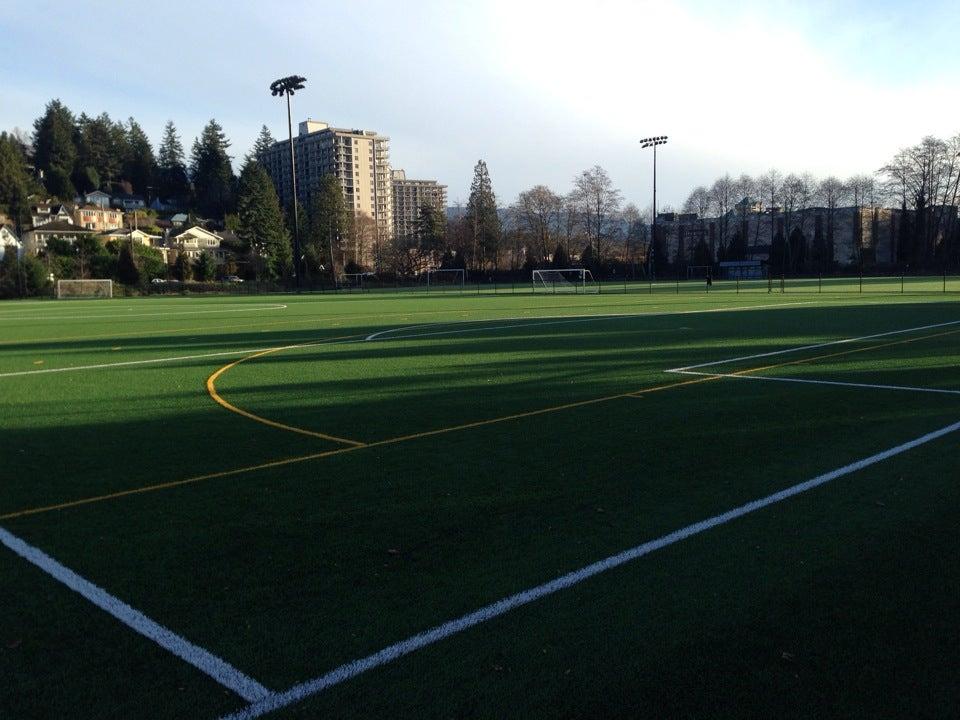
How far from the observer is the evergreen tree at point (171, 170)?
156250 mm

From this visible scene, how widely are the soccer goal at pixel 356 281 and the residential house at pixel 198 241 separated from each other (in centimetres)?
3233

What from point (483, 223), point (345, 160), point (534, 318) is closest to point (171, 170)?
point (345, 160)

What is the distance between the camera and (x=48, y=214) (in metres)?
114

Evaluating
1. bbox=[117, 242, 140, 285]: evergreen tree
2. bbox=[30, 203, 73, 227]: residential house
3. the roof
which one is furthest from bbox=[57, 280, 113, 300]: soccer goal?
bbox=[30, 203, 73, 227]: residential house

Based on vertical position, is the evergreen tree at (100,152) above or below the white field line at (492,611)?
above

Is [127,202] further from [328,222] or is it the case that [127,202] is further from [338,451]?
[338,451]

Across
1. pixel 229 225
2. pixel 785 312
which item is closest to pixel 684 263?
pixel 229 225

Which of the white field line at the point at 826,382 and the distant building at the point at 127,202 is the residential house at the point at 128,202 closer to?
the distant building at the point at 127,202

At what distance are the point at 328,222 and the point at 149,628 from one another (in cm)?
10714

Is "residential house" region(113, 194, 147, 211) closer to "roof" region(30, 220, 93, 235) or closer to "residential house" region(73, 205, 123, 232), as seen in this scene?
"residential house" region(73, 205, 123, 232)

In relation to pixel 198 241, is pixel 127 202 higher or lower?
higher

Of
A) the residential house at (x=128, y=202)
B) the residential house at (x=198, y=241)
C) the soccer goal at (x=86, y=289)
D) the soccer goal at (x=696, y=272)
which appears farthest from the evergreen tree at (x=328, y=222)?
the residential house at (x=128, y=202)

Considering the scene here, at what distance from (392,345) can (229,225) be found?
105 meters

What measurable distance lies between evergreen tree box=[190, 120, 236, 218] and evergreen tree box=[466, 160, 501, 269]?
Result: 188ft
